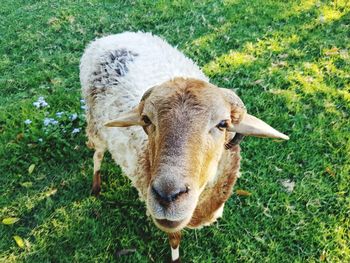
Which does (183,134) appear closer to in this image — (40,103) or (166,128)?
(166,128)

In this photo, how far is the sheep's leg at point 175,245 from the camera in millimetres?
3560

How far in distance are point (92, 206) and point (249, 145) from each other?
78.3 inches

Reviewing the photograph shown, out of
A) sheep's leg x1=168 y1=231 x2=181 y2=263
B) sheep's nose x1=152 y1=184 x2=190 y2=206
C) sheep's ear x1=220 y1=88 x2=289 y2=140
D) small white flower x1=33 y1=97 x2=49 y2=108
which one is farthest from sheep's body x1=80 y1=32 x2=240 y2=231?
small white flower x1=33 y1=97 x2=49 y2=108

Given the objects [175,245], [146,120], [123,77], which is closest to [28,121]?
[123,77]

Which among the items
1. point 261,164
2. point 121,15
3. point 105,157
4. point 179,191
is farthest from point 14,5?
point 179,191

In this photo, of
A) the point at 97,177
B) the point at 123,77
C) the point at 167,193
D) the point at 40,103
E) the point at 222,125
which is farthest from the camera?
the point at 40,103

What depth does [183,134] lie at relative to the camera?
2.52 metres

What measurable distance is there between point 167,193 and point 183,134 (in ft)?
1.40

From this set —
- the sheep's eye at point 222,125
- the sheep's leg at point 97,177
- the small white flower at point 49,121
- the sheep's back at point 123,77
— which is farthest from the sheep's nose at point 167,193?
the small white flower at point 49,121

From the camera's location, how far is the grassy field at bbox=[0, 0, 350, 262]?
4.03m

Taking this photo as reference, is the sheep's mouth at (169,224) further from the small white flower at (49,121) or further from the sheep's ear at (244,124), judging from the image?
the small white flower at (49,121)

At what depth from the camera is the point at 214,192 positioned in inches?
134

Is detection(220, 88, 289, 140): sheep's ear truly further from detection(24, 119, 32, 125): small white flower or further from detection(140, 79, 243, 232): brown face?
detection(24, 119, 32, 125): small white flower

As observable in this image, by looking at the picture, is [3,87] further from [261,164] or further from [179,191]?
[179,191]
